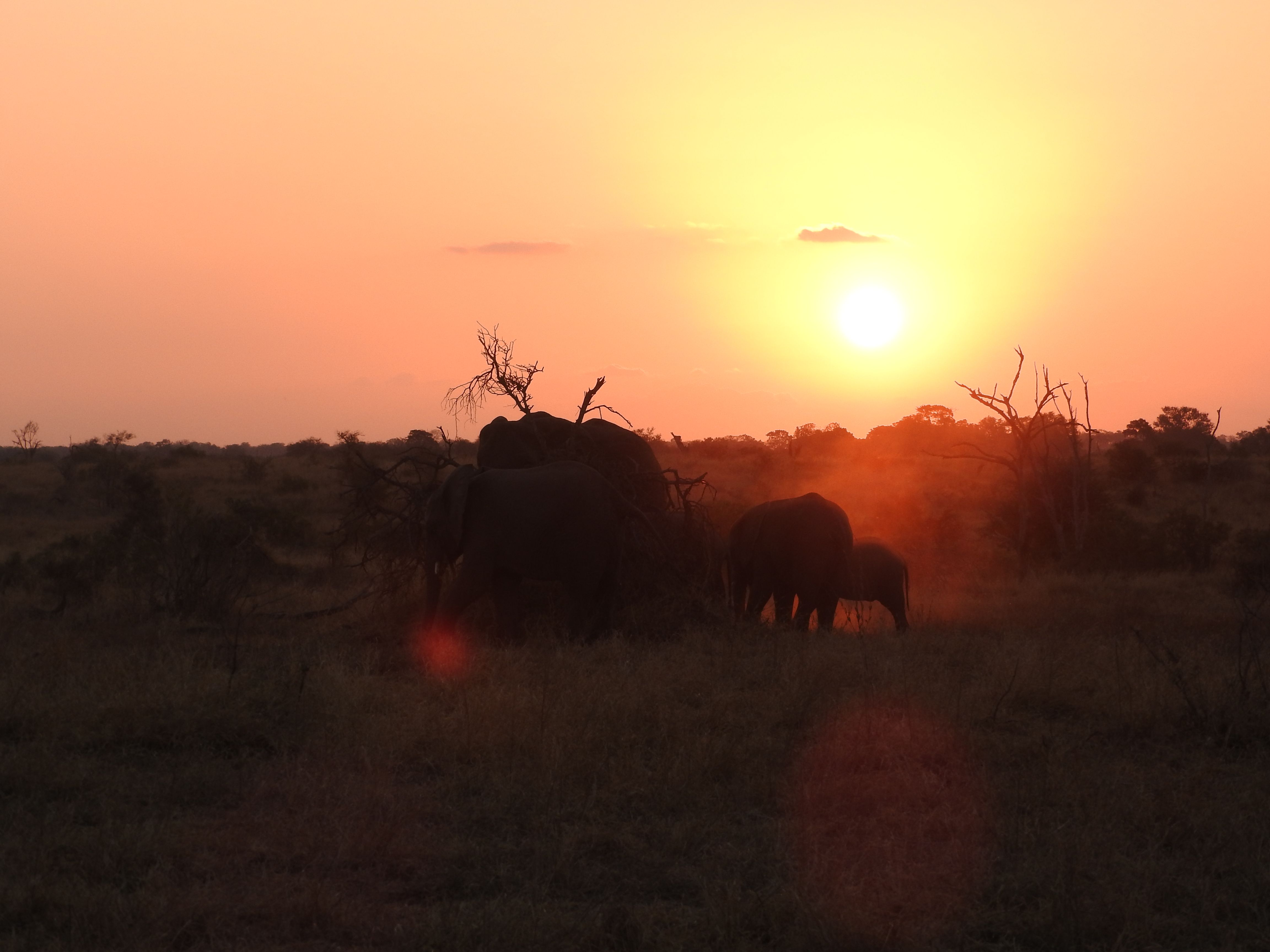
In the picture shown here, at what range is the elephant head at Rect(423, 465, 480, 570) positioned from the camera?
447 inches

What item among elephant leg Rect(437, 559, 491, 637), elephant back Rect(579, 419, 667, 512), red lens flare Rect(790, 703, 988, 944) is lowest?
red lens flare Rect(790, 703, 988, 944)

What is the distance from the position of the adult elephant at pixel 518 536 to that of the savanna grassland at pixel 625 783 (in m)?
0.53

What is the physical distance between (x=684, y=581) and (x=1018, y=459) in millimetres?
11362

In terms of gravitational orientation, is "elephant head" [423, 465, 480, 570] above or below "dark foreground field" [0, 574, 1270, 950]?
above

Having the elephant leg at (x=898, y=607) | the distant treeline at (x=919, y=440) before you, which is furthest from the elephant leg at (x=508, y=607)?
the distant treeline at (x=919, y=440)

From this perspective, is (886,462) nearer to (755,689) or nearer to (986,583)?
(986,583)

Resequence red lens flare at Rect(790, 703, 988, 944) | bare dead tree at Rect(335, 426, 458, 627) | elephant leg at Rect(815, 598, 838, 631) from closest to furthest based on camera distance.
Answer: red lens flare at Rect(790, 703, 988, 944) → bare dead tree at Rect(335, 426, 458, 627) → elephant leg at Rect(815, 598, 838, 631)

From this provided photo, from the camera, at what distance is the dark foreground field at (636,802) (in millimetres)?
4844

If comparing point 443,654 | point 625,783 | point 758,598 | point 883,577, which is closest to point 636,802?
point 625,783

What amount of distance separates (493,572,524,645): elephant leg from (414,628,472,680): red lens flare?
0.40m

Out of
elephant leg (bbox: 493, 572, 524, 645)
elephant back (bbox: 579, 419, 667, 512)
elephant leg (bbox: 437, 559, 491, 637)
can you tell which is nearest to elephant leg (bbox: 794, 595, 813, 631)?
elephant back (bbox: 579, 419, 667, 512)

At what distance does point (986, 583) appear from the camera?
63.2 feet

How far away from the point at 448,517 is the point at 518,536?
71cm

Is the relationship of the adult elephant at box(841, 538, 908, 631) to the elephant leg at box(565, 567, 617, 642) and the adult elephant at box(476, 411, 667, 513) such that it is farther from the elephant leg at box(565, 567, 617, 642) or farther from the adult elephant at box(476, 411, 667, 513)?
the elephant leg at box(565, 567, 617, 642)
